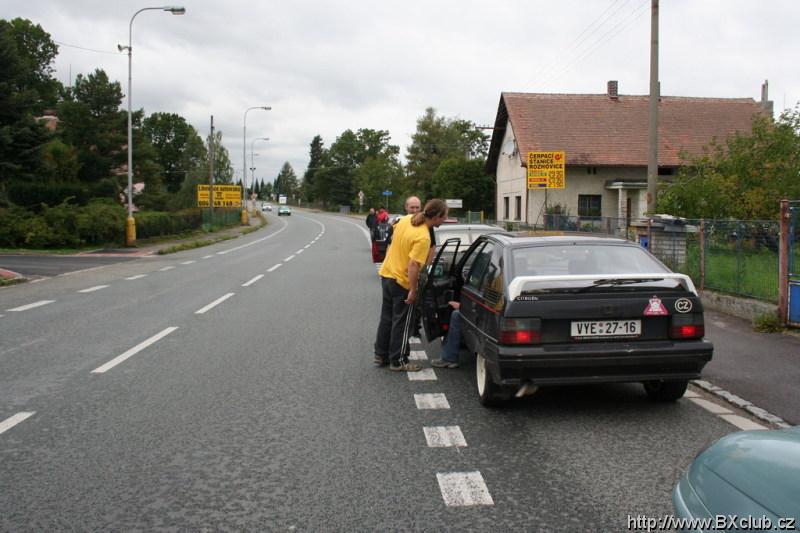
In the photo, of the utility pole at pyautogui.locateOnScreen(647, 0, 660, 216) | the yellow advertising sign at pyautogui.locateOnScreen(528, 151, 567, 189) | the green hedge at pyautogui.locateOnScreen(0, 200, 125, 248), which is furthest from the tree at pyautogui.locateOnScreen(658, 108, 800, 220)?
the green hedge at pyautogui.locateOnScreen(0, 200, 125, 248)

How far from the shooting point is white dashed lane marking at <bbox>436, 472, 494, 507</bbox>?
12.7 ft

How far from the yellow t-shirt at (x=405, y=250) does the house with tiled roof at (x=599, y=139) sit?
89.7ft

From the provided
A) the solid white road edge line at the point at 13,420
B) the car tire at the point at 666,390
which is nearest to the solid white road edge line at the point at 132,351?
the solid white road edge line at the point at 13,420

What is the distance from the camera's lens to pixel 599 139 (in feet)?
121

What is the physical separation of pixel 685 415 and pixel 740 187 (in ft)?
43.2

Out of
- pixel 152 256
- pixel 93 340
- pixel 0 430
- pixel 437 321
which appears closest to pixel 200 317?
pixel 93 340

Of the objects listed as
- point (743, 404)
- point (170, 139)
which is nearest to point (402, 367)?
point (743, 404)

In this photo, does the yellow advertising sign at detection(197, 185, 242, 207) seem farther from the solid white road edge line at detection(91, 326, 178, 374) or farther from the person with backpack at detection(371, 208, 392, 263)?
the solid white road edge line at detection(91, 326, 178, 374)

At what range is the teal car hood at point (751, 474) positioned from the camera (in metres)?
2.00

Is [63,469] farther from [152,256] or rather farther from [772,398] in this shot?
[152,256]

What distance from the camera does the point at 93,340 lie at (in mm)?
8938

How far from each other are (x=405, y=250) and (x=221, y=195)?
50.8 m

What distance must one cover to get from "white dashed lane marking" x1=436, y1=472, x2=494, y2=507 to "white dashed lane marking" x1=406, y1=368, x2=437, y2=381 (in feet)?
8.71

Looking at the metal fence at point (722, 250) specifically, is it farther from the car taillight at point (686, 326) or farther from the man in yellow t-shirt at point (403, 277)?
the car taillight at point (686, 326)
